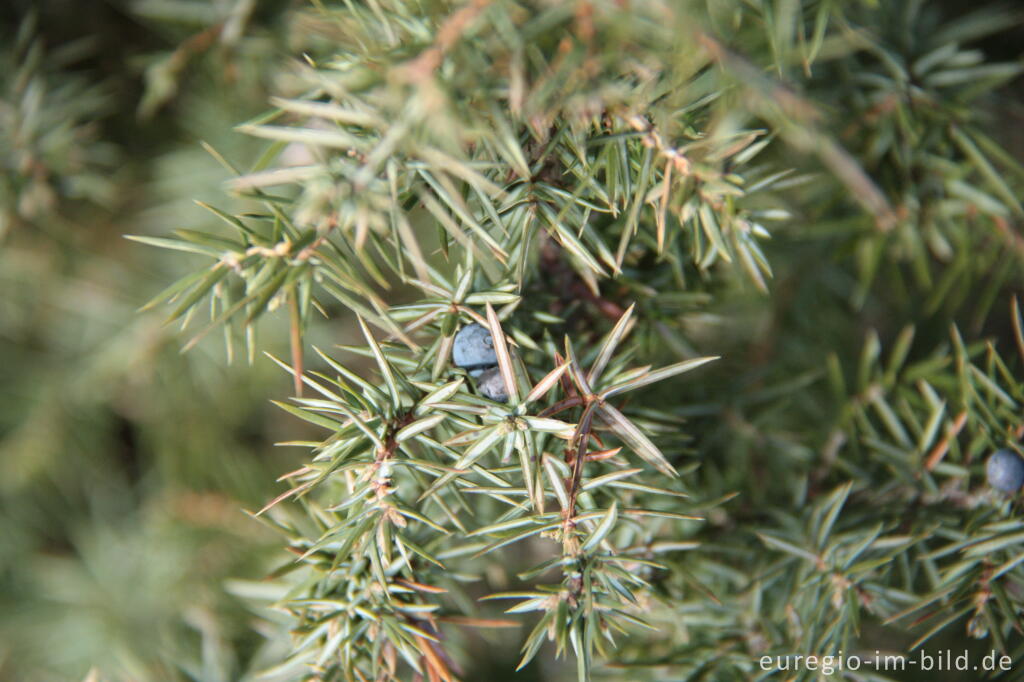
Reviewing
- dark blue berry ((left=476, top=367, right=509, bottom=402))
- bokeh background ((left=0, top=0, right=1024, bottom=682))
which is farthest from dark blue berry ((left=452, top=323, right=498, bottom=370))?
bokeh background ((left=0, top=0, right=1024, bottom=682))

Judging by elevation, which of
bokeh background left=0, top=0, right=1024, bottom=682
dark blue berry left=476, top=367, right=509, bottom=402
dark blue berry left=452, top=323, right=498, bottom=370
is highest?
dark blue berry left=452, top=323, right=498, bottom=370

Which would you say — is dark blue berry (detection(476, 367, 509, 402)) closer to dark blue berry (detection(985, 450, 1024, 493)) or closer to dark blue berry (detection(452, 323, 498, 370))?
dark blue berry (detection(452, 323, 498, 370))

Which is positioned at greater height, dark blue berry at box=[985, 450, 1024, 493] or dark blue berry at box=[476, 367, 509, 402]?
dark blue berry at box=[476, 367, 509, 402]

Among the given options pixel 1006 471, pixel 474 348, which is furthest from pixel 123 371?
pixel 1006 471

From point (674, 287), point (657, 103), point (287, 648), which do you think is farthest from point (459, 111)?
point (287, 648)

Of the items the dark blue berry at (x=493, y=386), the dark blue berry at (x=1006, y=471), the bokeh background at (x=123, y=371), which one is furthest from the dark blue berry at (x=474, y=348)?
the bokeh background at (x=123, y=371)

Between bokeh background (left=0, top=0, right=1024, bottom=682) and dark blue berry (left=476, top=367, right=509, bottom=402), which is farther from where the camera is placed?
bokeh background (left=0, top=0, right=1024, bottom=682)

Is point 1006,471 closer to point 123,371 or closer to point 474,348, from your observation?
point 474,348

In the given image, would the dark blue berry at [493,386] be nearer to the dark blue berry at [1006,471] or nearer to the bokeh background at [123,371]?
the dark blue berry at [1006,471]
